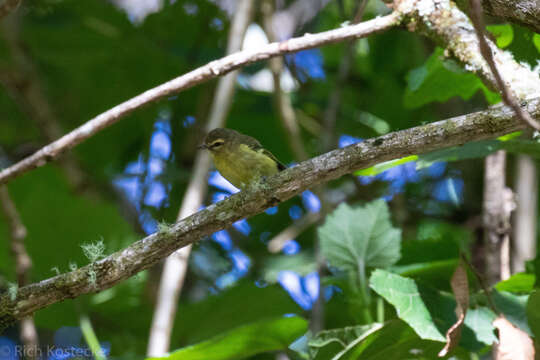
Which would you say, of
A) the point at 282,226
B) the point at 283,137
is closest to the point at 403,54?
the point at 283,137

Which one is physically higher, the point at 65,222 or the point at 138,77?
the point at 138,77

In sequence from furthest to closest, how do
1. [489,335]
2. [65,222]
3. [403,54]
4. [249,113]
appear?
1. [403,54]
2. [249,113]
3. [65,222]
4. [489,335]

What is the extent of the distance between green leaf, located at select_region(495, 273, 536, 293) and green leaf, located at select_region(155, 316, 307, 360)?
872 mm

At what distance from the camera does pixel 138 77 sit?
5586 millimetres

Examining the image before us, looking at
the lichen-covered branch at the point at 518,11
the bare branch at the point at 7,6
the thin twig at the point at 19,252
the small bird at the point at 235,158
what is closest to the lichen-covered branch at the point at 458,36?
the lichen-covered branch at the point at 518,11

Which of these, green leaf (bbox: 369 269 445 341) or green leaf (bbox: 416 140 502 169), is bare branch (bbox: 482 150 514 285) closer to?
→ green leaf (bbox: 416 140 502 169)

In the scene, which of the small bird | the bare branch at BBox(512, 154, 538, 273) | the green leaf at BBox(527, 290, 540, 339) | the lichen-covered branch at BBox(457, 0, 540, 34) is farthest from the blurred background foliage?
the lichen-covered branch at BBox(457, 0, 540, 34)

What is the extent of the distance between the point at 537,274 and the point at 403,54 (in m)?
3.56

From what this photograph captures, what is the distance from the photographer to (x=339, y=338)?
2.59m

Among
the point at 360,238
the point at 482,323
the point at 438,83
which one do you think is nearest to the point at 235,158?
the point at 360,238

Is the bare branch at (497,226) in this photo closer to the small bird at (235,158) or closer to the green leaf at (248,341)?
the green leaf at (248,341)

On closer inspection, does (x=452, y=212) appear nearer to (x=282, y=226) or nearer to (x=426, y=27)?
(x=282, y=226)

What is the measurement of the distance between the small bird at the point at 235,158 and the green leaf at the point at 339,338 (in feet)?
5.45

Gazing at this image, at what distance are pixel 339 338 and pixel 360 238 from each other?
24.6 inches
